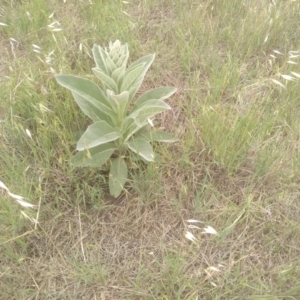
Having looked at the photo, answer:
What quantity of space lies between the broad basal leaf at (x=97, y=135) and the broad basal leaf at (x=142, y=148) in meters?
0.07

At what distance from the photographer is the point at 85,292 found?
1.30 meters

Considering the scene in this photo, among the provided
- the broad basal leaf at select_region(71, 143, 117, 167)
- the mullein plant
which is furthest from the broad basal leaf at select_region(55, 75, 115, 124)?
the broad basal leaf at select_region(71, 143, 117, 167)

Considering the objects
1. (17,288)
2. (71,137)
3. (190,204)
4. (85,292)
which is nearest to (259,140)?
(190,204)

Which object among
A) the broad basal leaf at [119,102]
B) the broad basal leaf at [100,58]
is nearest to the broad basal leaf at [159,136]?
the broad basal leaf at [119,102]

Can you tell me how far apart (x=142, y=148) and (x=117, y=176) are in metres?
0.14

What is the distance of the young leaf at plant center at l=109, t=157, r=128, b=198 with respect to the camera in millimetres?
1458

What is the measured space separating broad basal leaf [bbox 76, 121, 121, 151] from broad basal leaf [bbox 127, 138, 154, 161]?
7 centimetres

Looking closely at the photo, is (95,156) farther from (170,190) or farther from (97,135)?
(170,190)

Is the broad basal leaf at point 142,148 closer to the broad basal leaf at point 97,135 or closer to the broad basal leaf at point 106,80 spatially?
the broad basal leaf at point 97,135

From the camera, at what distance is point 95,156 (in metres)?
1.49

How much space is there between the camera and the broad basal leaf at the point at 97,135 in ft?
4.60

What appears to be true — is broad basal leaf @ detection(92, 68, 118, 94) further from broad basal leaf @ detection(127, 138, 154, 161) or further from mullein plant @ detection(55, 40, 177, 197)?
broad basal leaf @ detection(127, 138, 154, 161)

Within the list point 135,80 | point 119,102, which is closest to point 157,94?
point 135,80

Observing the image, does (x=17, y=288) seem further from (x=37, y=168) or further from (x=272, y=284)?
(x=272, y=284)
